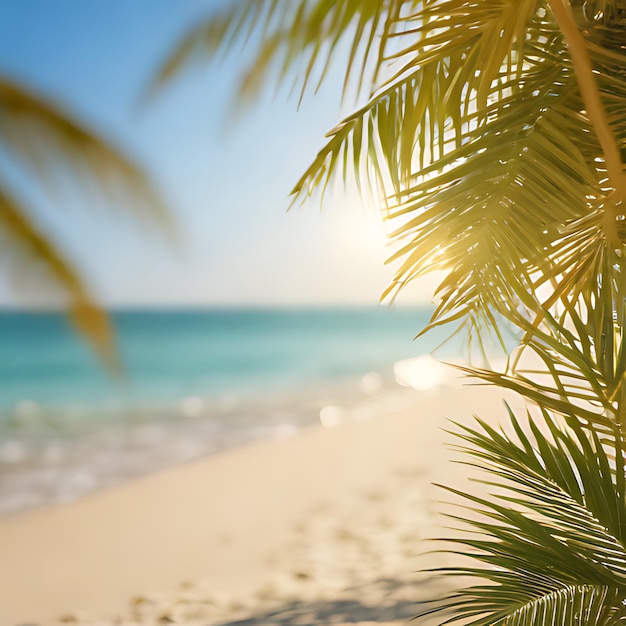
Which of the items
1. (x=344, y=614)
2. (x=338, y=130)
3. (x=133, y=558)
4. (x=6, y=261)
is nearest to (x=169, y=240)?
(x=6, y=261)

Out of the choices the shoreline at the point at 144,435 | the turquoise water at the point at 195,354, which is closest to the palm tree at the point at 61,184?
the shoreline at the point at 144,435

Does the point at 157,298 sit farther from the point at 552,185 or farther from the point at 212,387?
the point at 552,185

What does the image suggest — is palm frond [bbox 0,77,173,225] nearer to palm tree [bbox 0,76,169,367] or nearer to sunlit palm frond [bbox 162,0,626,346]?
palm tree [bbox 0,76,169,367]

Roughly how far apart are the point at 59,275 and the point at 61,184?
0.96 feet

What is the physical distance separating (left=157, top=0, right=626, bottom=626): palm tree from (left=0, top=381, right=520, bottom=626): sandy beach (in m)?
1.08

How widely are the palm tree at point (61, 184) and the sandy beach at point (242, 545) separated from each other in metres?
1.24

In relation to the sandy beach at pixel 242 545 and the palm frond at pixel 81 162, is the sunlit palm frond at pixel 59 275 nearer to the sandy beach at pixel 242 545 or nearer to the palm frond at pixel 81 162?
the palm frond at pixel 81 162

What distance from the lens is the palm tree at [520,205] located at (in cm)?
139

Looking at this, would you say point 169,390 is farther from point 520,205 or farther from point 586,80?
point 586,80

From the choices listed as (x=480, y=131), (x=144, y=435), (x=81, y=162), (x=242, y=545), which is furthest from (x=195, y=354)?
(x=480, y=131)

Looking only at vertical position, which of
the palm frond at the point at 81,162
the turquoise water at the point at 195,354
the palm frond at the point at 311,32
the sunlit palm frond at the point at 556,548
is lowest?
the sunlit palm frond at the point at 556,548

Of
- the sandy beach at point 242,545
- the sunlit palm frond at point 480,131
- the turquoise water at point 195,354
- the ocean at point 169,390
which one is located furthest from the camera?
the turquoise water at point 195,354

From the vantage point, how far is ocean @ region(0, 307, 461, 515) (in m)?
5.54

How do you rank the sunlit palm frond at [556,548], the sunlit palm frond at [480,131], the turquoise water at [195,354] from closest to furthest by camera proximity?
the sunlit palm frond at [556,548] → the sunlit palm frond at [480,131] → the turquoise water at [195,354]
